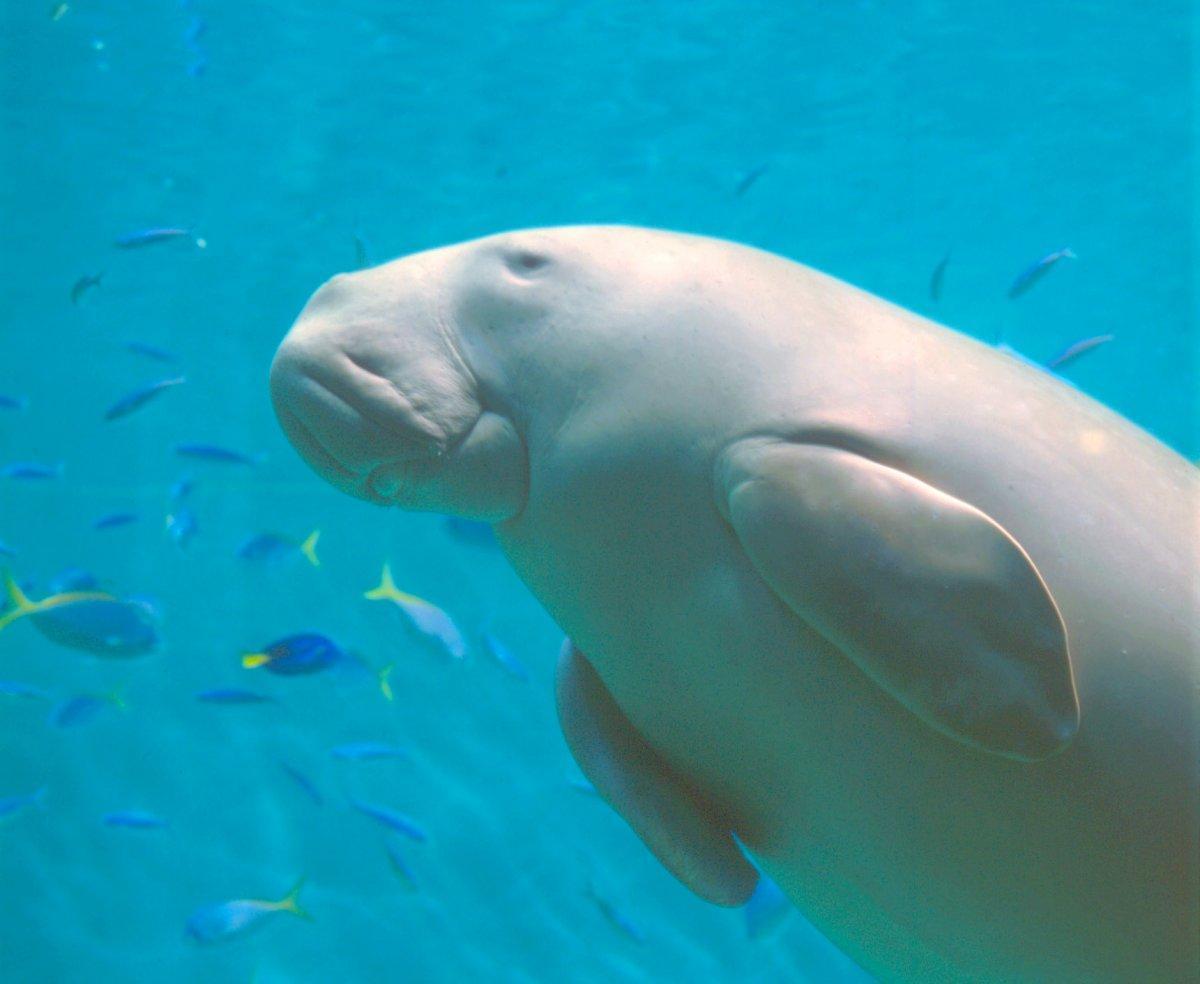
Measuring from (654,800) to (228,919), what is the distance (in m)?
4.82

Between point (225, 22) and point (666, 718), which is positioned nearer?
point (666, 718)

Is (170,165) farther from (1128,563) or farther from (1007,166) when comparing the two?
(1128,563)

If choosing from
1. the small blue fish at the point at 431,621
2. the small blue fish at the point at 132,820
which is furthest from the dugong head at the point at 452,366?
the small blue fish at the point at 132,820

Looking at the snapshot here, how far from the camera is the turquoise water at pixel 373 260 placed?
8.10 metres

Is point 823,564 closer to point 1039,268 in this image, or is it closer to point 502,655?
point 502,655

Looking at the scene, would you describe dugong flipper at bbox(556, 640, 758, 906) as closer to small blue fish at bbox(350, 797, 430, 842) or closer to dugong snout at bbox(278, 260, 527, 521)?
dugong snout at bbox(278, 260, 527, 521)

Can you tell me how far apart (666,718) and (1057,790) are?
58 cm

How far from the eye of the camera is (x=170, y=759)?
9992 mm

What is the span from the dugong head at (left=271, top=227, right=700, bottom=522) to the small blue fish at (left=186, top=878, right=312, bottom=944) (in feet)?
15.3

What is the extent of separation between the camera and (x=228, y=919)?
5.57 metres

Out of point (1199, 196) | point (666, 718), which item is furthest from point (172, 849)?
point (1199, 196)

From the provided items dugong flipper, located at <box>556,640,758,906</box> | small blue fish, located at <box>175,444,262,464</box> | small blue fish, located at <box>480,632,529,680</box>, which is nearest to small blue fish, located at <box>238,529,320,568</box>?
small blue fish, located at <box>175,444,262,464</box>

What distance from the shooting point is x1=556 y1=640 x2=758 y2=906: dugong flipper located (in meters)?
1.65

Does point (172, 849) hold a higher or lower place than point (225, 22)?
lower
